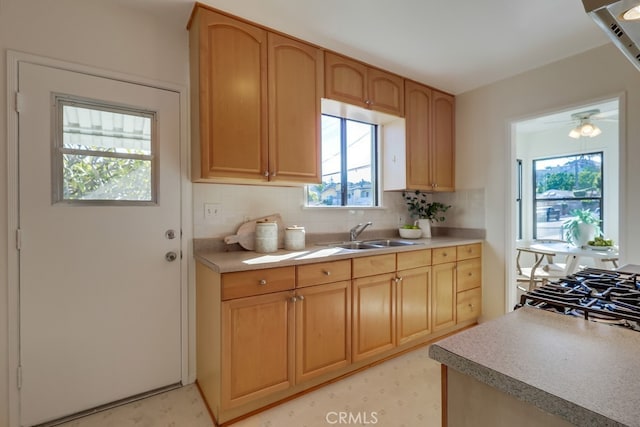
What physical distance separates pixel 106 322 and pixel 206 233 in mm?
765

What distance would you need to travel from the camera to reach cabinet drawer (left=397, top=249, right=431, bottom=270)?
2.31 metres

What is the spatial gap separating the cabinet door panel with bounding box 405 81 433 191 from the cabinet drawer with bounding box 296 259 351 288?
1.26m

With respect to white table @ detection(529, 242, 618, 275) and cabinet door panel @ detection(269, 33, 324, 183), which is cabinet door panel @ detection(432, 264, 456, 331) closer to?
white table @ detection(529, 242, 618, 275)

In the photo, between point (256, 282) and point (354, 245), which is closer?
point (256, 282)

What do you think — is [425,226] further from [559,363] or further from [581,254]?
[559,363]

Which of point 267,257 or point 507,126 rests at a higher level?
point 507,126

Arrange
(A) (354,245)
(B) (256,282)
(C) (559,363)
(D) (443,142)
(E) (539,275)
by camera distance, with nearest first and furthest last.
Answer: (C) (559,363) < (B) (256,282) < (A) (354,245) < (E) (539,275) < (D) (443,142)

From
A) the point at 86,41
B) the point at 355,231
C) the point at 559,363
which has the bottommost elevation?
the point at 559,363

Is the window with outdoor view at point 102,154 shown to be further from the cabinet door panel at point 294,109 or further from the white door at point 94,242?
the cabinet door panel at point 294,109

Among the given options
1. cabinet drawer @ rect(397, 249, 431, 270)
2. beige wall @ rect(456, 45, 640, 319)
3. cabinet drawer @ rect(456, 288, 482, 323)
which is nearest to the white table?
beige wall @ rect(456, 45, 640, 319)

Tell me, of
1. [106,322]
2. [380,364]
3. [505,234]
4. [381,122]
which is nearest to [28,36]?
[106,322]

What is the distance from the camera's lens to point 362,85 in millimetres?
2486

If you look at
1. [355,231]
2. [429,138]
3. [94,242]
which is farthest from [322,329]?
[429,138]

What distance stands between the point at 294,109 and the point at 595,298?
1.88m
